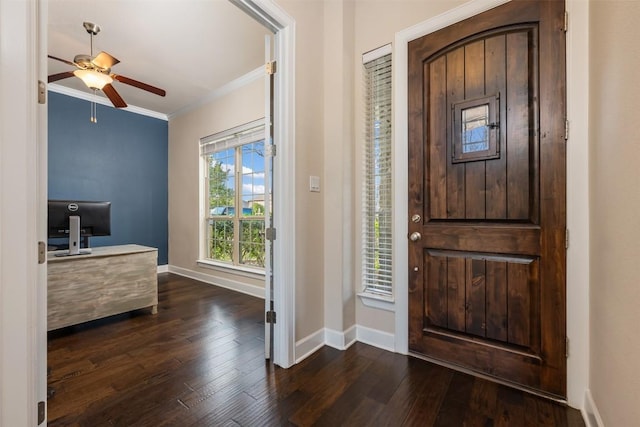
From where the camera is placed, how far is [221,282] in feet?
13.5

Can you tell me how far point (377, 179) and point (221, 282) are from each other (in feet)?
9.74

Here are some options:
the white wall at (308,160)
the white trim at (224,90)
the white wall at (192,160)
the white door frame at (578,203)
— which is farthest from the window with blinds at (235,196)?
the white door frame at (578,203)

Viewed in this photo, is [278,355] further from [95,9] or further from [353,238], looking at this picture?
[95,9]

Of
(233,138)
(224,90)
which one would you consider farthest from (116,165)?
(224,90)

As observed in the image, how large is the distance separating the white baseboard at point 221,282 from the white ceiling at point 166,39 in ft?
9.18

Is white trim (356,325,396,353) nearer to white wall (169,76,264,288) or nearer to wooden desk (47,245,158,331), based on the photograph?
white wall (169,76,264,288)

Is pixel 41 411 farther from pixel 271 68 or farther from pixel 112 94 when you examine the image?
pixel 112 94

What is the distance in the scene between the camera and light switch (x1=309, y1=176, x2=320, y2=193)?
2.09 m

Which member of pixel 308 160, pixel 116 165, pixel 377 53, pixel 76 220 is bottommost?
pixel 76 220

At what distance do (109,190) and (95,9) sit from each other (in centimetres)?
275

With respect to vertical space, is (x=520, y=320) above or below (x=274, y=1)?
below

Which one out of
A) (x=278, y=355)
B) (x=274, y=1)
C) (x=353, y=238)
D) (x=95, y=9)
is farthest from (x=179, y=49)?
(x=278, y=355)

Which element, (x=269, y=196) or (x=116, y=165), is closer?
(x=269, y=196)

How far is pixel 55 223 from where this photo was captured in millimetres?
2604
